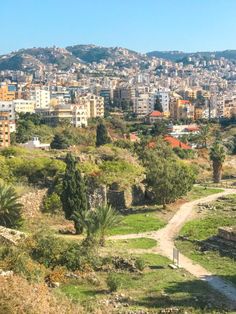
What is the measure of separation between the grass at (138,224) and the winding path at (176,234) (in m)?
0.58

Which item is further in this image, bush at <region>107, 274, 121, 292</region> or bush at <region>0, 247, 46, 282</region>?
bush at <region>107, 274, 121, 292</region>

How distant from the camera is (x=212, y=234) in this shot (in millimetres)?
27875

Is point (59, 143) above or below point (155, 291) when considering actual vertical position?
above

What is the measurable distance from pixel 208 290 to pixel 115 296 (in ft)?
11.2

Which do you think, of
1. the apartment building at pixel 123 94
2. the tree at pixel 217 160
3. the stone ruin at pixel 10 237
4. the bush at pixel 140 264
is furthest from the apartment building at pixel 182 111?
the bush at pixel 140 264

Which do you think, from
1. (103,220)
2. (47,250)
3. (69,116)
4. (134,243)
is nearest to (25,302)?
(47,250)

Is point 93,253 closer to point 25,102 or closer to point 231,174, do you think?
point 231,174

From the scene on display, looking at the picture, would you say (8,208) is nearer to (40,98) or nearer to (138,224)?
(138,224)

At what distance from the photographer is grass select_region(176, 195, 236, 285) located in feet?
72.5

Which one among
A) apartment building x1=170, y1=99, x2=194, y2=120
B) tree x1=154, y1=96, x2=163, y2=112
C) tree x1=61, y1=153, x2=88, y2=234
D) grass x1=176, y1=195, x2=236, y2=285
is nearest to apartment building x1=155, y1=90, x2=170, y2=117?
tree x1=154, y1=96, x2=163, y2=112

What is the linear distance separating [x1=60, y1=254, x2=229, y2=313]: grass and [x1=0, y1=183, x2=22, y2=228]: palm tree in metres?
6.79

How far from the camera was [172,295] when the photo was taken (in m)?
18.5

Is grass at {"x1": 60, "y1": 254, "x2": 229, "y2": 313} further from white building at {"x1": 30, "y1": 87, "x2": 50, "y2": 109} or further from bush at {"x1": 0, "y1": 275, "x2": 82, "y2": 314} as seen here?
white building at {"x1": 30, "y1": 87, "x2": 50, "y2": 109}

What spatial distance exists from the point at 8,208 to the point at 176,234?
878 centimetres
